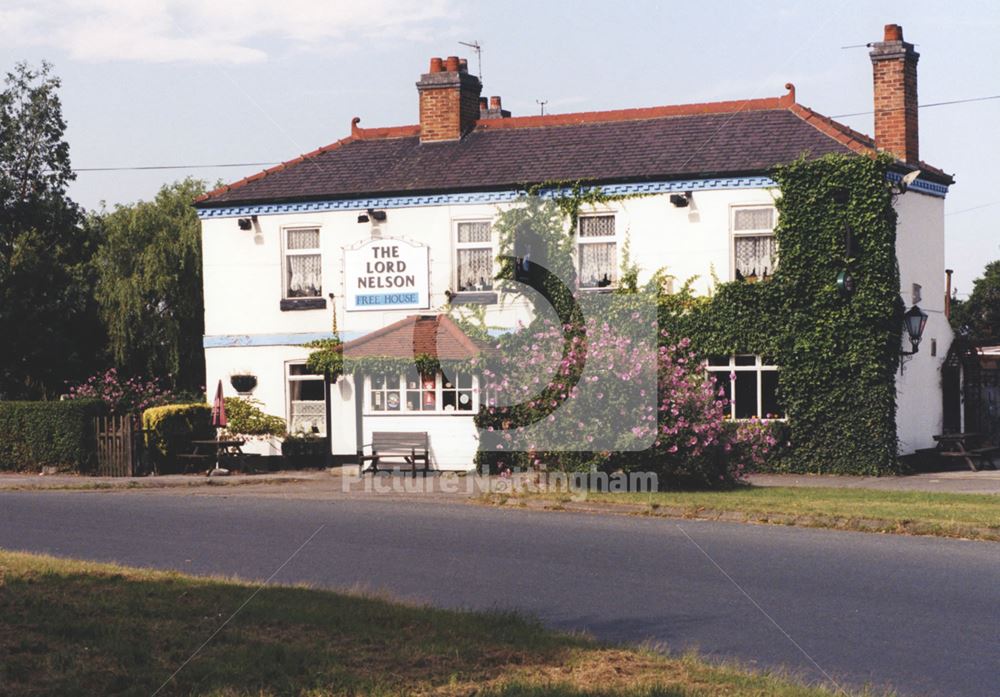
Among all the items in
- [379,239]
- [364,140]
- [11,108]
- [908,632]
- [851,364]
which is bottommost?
[908,632]

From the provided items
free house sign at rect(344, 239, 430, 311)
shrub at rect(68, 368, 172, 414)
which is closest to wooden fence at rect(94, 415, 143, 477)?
shrub at rect(68, 368, 172, 414)

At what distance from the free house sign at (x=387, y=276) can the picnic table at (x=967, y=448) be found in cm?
1134

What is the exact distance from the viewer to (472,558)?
13445 mm

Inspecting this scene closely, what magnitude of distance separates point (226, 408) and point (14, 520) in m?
11.7

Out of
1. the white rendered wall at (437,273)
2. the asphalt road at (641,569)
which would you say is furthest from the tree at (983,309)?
the asphalt road at (641,569)

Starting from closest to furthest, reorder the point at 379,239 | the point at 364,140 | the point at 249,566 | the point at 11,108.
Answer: the point at 249,566 < the point at 379,239 < the point at 364,140 < the point at 11,108

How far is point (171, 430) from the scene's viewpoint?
27281 millimetres

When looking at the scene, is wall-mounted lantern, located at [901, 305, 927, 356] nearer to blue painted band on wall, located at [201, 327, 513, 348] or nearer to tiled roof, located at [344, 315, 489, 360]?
tiled roof, located at [344, 315, 489, 360]

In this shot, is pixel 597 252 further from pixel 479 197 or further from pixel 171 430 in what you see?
pixel 171 430

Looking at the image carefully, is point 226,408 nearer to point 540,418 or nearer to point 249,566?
point 540,418

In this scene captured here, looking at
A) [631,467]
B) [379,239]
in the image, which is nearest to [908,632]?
[631,467]

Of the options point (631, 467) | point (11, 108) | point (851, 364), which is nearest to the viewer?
point (631, 467)

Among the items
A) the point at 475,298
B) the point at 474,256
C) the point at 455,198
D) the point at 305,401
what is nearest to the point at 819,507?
the point at 475,298

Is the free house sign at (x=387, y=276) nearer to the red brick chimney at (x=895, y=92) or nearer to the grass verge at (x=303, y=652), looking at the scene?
the red brick chimney at (x=895, y=92)
